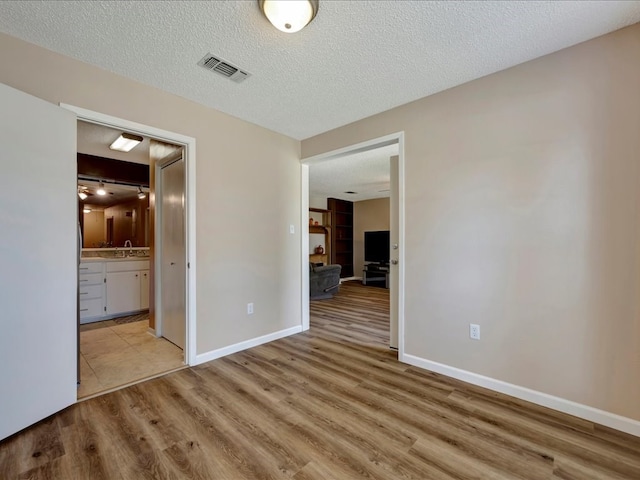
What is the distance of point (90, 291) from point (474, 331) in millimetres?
4842

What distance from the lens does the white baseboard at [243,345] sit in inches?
108

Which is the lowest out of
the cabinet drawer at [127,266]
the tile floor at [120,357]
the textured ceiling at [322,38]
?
the tile floor at [120,357]

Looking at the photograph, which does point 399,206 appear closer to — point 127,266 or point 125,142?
point 125,142

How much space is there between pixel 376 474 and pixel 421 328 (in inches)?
55.6

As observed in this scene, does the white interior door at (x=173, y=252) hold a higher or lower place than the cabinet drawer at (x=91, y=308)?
higher

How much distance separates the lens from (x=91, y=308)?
4.07m

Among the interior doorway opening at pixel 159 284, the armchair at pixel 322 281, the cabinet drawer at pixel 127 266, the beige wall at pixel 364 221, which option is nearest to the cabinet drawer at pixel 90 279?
the cabinet drawer at pixel 127 266

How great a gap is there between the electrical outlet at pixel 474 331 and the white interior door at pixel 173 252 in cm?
263

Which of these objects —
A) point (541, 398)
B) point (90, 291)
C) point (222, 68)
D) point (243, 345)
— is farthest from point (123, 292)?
point (541, 398)

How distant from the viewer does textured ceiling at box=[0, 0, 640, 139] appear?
160 cm

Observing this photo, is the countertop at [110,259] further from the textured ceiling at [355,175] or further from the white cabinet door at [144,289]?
the textured ceiling at [355,175]

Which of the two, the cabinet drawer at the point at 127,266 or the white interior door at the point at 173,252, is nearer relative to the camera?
the white interior door at the point at 173,252

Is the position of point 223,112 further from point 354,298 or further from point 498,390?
point 354,298

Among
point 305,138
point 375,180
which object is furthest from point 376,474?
point 375,180
